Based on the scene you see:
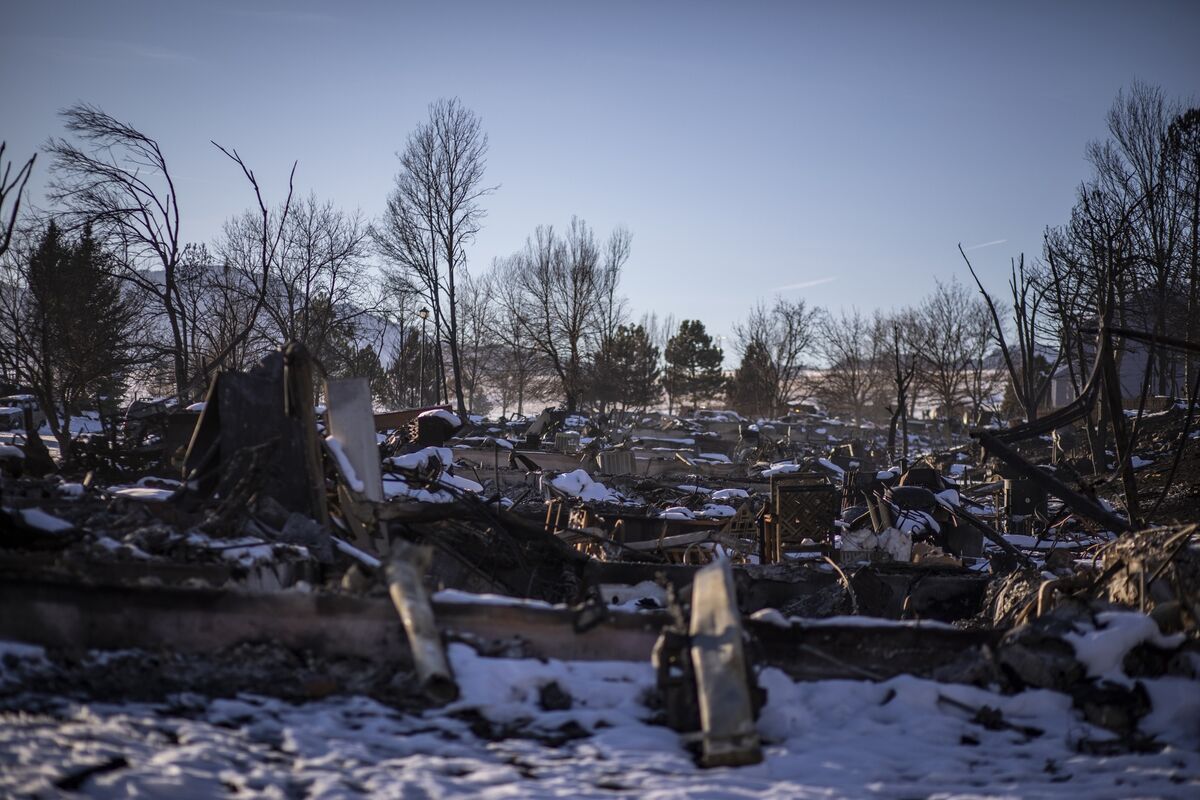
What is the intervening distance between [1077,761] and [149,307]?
28185 millimetres

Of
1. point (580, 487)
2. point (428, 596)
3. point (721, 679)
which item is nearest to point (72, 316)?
point (580, 487)

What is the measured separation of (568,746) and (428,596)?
4.03 ft

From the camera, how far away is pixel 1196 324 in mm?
25062

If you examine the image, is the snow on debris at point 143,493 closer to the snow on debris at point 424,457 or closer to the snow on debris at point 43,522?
the snow on debris at point 43,522

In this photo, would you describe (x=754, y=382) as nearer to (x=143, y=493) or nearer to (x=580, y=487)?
(x=580, y=487)

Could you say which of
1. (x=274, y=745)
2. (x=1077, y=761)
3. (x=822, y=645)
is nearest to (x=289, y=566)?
(x=274, y=745)

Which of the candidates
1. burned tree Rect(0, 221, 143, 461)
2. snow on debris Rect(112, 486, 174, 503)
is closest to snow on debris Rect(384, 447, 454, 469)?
snow on debris Rect(112, 486, 174, 503)

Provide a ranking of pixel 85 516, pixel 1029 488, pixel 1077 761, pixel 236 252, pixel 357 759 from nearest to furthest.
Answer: pixel 357 759 < pixel 1077 761 < pixel 85 516 < pixel 1029 488 < pixel 236 252

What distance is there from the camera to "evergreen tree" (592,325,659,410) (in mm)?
54750

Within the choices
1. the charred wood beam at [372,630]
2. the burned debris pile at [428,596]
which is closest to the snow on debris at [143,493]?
the burned debris pile at [428,596]

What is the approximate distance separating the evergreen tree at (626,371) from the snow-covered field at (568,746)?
4845cm

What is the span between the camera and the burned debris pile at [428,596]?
4.54 meters

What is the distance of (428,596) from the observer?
498 centimetres

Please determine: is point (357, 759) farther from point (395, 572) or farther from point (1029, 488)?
point (1029, 488)
